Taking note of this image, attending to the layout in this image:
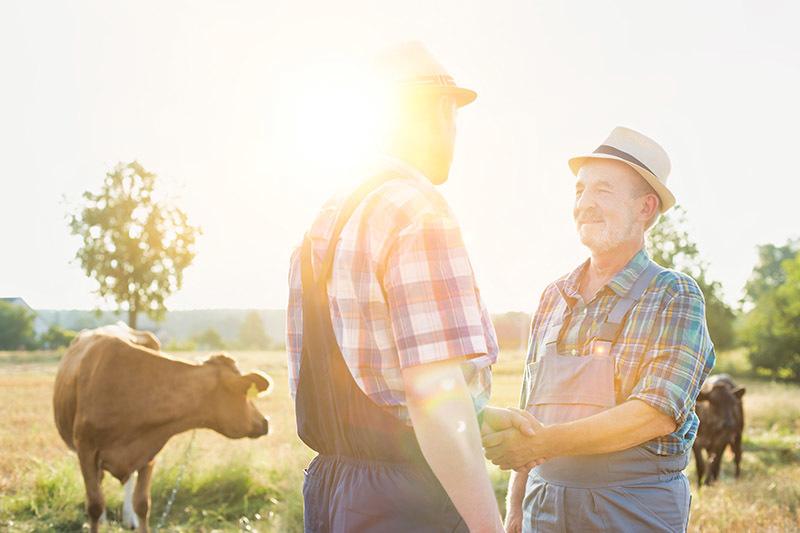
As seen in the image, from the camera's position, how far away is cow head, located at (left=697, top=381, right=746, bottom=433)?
14.8m

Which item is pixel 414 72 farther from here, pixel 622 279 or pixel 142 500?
pixel 142 500

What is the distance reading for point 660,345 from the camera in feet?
11.2

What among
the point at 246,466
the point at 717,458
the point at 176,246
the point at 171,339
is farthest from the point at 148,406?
the point at 171,339

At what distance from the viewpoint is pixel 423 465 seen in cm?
212

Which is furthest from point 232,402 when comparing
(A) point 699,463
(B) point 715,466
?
(B) point 715,466

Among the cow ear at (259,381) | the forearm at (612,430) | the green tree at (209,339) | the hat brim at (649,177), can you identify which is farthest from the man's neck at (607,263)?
the green tree at (209,339)

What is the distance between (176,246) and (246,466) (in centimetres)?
3707

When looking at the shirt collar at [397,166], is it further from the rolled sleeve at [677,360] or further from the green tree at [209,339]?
the green tree at [209,339]

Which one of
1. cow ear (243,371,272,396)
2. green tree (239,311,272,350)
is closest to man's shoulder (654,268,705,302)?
cow ear (243,371,272,396)

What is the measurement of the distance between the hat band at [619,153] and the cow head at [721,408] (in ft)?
40.0

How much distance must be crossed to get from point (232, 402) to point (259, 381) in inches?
14.0

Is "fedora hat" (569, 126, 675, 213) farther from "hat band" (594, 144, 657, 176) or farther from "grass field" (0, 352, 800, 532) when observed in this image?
"grass field" (0, 352, 800, 532)

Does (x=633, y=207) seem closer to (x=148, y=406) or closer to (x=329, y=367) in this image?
(x=329, y=367)

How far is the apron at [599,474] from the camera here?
3.35 metres
